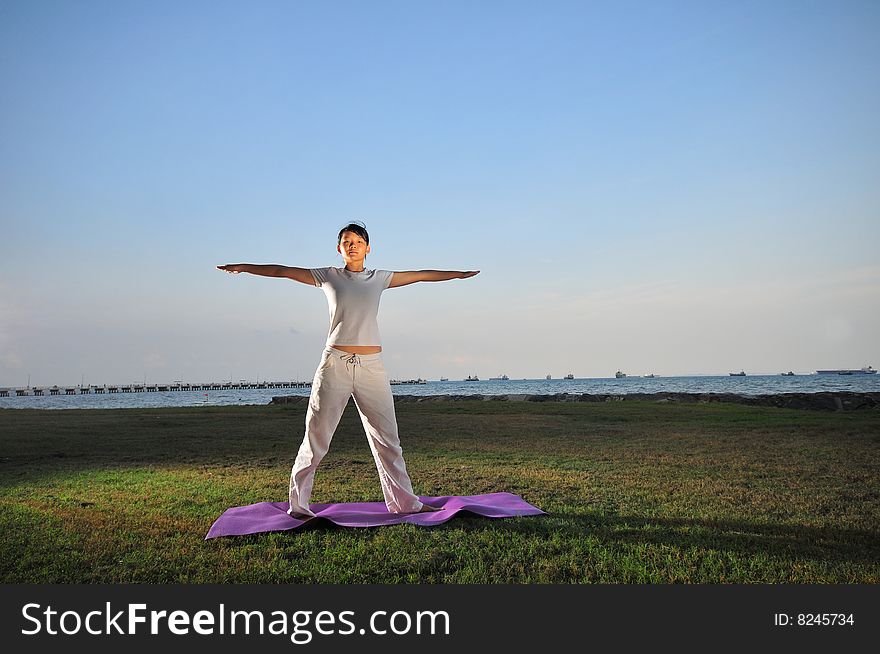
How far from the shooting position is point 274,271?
6094 mm

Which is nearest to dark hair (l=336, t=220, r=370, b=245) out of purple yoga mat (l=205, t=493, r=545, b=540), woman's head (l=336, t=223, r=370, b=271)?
woman's head (l=336, t=223, r=370, b=271)

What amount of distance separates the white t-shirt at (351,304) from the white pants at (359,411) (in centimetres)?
18

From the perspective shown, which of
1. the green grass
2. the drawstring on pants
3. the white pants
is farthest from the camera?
the drawstring on pants

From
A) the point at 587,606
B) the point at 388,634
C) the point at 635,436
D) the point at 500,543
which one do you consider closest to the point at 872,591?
the point at 587,606

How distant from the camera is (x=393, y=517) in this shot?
584 centimetres

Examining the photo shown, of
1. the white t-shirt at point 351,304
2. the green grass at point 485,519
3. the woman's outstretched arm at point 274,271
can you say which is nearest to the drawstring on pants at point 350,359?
the white t-shirt at point 351,304

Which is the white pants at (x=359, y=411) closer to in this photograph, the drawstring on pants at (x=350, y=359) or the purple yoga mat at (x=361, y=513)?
the drawstring on pants at (x=350, y=359)

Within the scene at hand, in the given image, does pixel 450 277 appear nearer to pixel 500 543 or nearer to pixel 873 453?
pixel 500 543

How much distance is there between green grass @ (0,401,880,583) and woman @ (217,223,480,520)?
759 millimetres

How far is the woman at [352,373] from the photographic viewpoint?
5977 mm

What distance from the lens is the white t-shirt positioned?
20.3 feet

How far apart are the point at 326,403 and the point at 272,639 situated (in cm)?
302

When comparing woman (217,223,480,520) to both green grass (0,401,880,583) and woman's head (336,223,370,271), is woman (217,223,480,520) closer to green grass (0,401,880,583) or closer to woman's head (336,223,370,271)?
woman's head (336,223,370,271)

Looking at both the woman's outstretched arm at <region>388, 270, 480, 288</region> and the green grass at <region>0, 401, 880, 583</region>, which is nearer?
the green grass at <region>0, 401, 880, 583</region>
